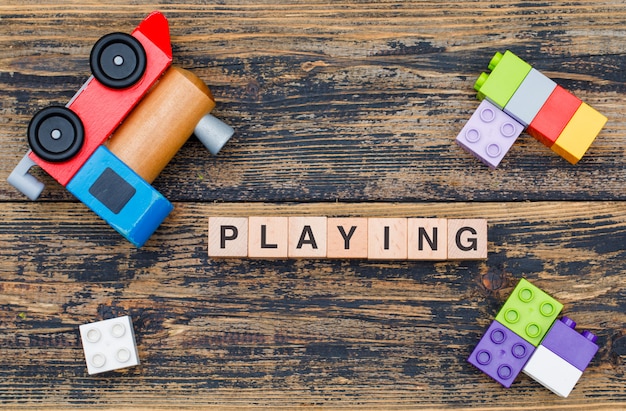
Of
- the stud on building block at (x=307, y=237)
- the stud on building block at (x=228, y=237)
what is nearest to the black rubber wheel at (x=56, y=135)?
the stud on building block at (x=228, y=237)

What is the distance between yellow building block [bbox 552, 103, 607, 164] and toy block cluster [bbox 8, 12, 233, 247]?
54 centimetres

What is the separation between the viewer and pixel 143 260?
112cm

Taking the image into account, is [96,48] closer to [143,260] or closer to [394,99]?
[143,260]

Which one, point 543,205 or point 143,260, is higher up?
point 543,205

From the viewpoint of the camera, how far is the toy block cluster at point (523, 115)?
1.09 meters

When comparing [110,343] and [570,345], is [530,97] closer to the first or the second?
[570,345]

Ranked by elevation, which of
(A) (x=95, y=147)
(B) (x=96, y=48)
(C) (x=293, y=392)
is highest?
(B) (x=96, y=48)

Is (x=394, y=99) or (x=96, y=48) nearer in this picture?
(x=96, y=48)

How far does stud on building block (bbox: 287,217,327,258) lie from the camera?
1093 mm

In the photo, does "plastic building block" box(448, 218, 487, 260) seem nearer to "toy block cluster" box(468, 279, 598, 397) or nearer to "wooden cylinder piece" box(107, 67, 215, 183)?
"toy block cluster" box(468, 279, 598, 397)

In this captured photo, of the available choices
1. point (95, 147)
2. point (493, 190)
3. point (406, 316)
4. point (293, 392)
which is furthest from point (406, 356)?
point (95, 147)

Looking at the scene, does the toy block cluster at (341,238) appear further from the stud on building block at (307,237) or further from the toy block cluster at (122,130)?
the toy block cluster at (122,130)

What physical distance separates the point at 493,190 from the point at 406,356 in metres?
0.29

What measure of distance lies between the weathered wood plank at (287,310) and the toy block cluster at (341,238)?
0.12 ft
